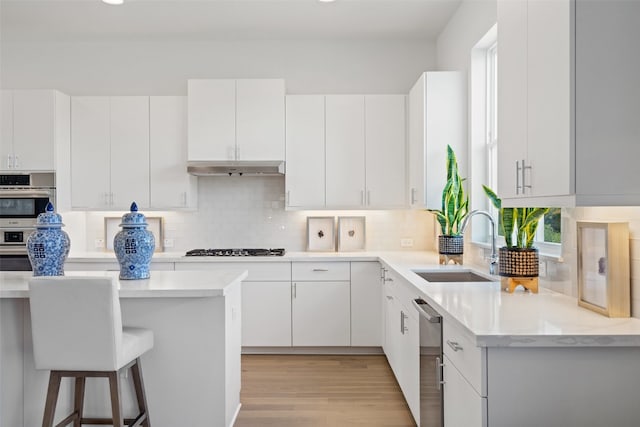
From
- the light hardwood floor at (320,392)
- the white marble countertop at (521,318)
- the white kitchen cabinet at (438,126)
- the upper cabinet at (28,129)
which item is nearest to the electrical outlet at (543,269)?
the white marble countertop at (521,318)

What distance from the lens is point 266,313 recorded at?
4.47m

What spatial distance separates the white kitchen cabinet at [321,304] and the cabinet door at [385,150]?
75 centimetres

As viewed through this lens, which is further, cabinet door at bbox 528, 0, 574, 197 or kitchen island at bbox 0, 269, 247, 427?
kitchen island at bbox 0, 269, 247, 427

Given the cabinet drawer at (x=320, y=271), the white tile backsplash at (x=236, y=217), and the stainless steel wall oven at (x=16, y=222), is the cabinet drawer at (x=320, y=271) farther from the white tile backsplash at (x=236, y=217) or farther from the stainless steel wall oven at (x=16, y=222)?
the stainless steel wall oven at (x=16, y=222)

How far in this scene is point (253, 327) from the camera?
14.6 feet

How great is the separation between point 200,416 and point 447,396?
4.39 ft

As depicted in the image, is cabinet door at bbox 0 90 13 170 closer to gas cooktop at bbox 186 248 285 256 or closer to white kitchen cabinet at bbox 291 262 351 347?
gas cooktop at bbox 186 248 285 256

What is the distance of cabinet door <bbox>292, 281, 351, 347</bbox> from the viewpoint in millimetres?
4465

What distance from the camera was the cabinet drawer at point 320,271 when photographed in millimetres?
4469

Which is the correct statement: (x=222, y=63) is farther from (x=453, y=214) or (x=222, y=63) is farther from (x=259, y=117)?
(x=453, y=214)

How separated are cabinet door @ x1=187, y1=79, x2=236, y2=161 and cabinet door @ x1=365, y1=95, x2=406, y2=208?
1.26m

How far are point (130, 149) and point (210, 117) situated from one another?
32.5 inches

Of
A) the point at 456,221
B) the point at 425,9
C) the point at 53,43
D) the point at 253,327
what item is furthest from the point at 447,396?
the point at 53,43

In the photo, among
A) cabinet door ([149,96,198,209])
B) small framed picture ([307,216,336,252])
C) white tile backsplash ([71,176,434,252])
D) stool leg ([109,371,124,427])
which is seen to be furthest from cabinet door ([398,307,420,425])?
cabinet door ([149,96,198,209])
